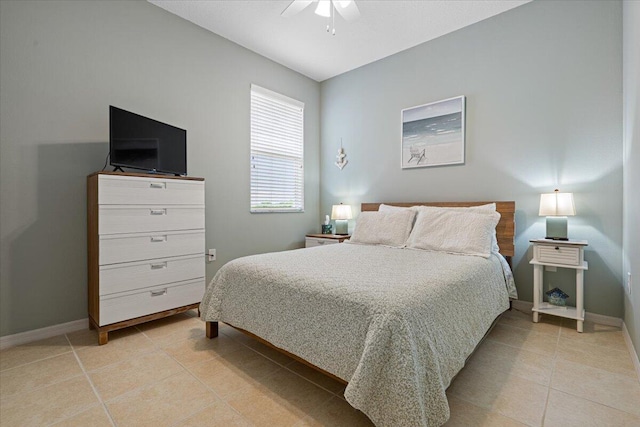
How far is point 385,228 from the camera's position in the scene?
3023 millimetres

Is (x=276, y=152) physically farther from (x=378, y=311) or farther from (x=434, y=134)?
(x=378, y=311)

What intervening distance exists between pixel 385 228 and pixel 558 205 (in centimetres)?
142

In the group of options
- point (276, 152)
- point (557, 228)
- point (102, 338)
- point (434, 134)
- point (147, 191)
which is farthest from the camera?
point (276, 152)

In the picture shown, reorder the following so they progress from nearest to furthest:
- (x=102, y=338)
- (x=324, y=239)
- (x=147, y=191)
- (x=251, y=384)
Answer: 1. (x=251, y=384)
2. (x=102, y=338)
3. (x=147, y=191)
4. (x=324, y=239)

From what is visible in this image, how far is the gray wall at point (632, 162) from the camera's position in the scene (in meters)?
1.81

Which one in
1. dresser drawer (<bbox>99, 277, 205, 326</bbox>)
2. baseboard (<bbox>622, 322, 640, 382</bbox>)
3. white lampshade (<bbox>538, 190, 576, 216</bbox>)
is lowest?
baseboard (<bbox>622, 322, 640, 382</bbox>)

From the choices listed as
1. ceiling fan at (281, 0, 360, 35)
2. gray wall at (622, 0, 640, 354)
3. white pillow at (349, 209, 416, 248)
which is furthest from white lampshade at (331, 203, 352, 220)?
gray wall at (622, 0, 640, 354)

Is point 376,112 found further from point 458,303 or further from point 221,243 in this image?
point 458,303

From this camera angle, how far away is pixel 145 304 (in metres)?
2.38

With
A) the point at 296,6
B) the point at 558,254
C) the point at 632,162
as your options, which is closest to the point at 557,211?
the point at 558,254

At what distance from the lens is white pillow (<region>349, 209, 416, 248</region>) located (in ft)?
9.61

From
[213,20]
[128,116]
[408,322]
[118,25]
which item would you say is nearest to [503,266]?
[408,322]

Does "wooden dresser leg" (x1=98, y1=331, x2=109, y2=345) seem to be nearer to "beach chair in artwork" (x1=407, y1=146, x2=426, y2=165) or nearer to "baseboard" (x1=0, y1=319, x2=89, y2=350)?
"baseboard" (x1=0, y1=319, x2=89, y2=350)

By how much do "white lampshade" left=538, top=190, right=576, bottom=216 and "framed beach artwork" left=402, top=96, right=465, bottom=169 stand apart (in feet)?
3.05
